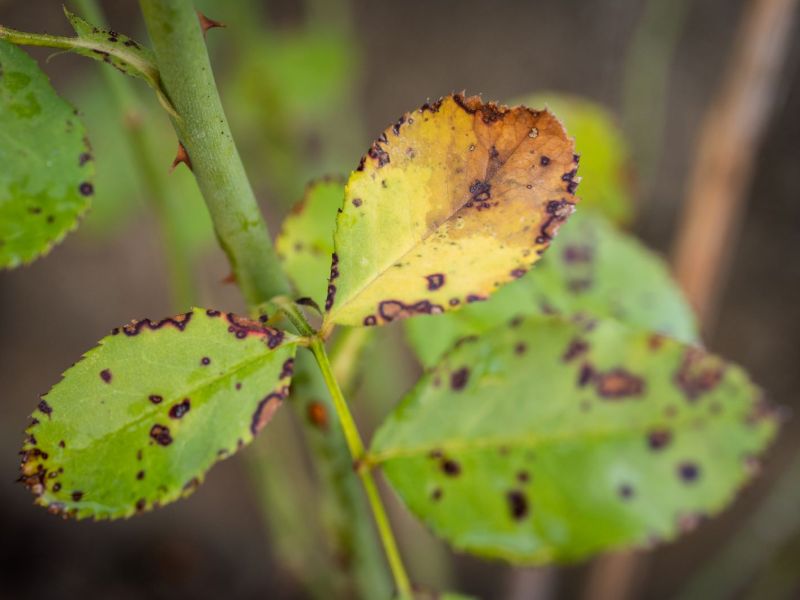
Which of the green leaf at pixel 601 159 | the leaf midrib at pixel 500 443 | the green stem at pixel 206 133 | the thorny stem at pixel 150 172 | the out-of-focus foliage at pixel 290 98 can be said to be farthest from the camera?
the out-of-focus foliage at pixel 290 98

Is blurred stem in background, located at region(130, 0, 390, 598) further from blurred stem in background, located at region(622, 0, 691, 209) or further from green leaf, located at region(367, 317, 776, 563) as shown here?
blurred stem in background, located at region(622, 0, 691, 209)

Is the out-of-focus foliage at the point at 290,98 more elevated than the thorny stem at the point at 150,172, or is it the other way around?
the out-of-focus foliage at the point at 290,98

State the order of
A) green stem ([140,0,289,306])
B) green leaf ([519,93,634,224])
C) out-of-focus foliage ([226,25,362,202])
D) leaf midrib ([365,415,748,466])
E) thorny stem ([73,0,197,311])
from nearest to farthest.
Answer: green stem ([140,0,289,306]) → leaf midrib ([365,415,748,466]) → thorny stem ([73,0,197,311]) → green leaf ([519,93,634,224]) → out-of-focus foliage ([226,25,362,202])

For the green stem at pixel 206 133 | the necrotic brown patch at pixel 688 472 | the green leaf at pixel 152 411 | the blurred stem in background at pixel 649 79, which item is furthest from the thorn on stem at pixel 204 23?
the blurred stem in background at pixel 649 79

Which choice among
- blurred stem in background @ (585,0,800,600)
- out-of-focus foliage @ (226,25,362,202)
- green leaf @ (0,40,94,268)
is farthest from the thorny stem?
blurred stem in background @ (585,0,800,600)

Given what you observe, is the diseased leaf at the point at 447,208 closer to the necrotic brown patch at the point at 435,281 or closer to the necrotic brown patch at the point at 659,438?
the necrotic brown patch at the point at 435,281

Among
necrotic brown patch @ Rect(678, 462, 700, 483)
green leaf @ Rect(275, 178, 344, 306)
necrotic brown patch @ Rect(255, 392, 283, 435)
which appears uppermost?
green leaf @ Rect(275, 178, 344, 306)

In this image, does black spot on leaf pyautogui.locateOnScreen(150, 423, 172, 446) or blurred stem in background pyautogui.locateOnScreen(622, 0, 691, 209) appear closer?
black spot on leaf pyautogui.locateOnScreen(150, 423, 172, 446)

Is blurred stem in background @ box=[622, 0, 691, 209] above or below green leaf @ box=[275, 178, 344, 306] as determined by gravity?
above
